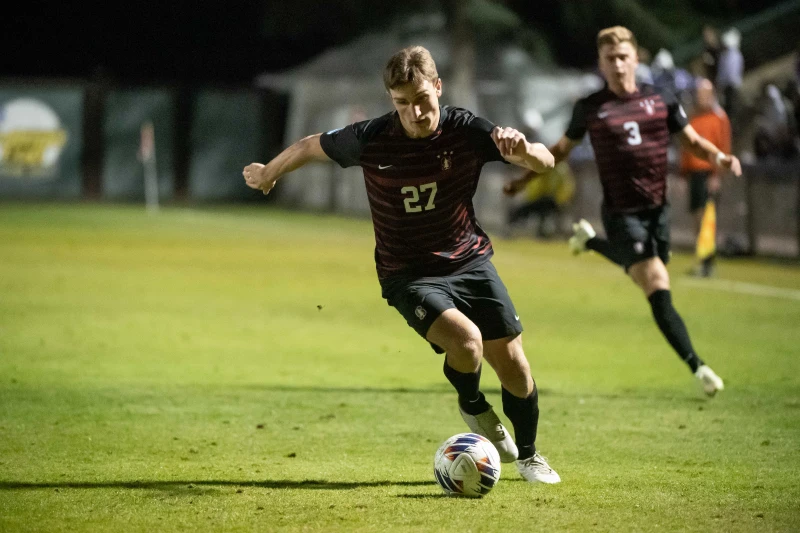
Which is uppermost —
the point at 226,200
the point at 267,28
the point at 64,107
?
the point at 267,28

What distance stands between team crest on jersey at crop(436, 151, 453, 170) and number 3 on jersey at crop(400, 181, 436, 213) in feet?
0.32

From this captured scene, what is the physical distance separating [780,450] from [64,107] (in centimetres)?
3902

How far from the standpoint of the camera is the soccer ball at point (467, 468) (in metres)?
5.91

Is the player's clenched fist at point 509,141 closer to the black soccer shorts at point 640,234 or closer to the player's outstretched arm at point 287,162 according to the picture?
the player's outstretched arm at point 287,162

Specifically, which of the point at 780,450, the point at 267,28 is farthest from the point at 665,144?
the point at 267,28

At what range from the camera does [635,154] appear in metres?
9.34

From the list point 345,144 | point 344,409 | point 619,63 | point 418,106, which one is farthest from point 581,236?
point 418,106

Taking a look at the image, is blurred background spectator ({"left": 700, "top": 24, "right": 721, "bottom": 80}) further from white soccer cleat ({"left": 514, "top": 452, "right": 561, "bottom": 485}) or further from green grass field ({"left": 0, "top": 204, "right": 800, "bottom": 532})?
white soccer cleat ({"left": 514, "top": 452, "right": 561, "bottom": 485})

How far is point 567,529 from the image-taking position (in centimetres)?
536

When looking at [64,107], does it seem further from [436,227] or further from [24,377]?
[436,227]

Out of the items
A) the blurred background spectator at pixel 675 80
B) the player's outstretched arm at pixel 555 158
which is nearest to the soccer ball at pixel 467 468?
the player's outstretched arm at pixel 555 158

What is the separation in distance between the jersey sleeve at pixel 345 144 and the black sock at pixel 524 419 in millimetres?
1377

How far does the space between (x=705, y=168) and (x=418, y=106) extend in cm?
1169

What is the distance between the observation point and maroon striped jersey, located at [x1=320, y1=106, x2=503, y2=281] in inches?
247
